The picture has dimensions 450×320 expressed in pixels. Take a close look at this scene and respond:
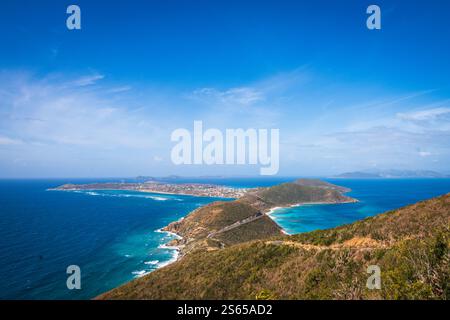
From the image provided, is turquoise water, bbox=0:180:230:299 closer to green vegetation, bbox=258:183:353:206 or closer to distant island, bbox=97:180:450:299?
distant island, bbox=97:180:450:299

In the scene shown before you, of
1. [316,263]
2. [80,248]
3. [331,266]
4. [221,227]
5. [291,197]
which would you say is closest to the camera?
[331,266]

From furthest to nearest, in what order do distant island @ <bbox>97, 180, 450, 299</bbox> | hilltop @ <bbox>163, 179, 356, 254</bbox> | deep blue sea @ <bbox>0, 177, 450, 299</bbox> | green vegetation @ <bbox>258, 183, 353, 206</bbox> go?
green vegetation @ <bbox>258, 183, 353, 206</bbox> < hilltop @ <bbox>163, 179, 356, 254</bbox> < deep blue sea @ <bbox>0, 177, 450, 299</bbox> < distant island @ <bbox>97, 180, 450, 299</bbox>

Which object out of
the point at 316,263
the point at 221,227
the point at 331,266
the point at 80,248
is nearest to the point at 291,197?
the point at 221,227

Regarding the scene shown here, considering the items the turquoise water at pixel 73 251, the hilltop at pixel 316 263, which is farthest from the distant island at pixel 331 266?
the turquoise water at pixel 73 251

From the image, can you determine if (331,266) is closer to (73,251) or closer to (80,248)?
(73,251)

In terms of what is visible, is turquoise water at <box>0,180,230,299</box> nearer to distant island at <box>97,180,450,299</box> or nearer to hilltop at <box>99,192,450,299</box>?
distant island at <box>97,180,450,299</box>

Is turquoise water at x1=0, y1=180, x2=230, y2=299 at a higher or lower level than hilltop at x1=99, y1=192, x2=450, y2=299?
lower

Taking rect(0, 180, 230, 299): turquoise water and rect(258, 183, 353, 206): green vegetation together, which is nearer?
→ rect(0, 180, 230, 299): turquoise water

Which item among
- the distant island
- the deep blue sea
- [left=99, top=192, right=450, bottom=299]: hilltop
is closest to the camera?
the distant island

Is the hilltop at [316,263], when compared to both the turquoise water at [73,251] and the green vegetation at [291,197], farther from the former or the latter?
the green vegetation at [291,197]

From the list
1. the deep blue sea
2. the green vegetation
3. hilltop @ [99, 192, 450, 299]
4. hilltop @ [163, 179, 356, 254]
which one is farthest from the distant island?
the green vegetation
